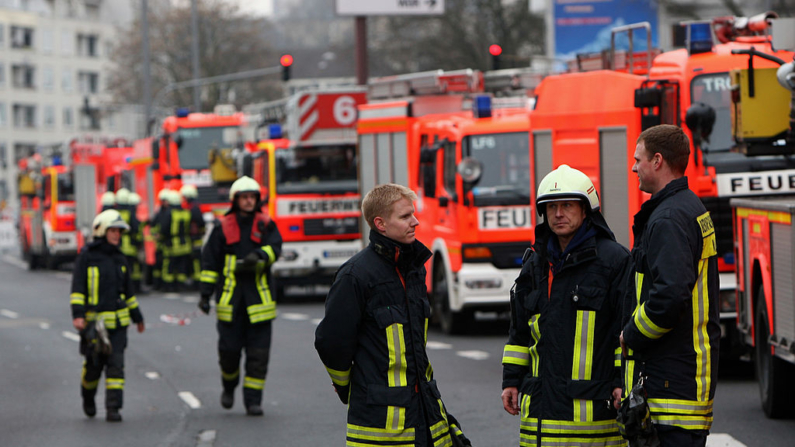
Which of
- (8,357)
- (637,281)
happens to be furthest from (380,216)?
(8,357)

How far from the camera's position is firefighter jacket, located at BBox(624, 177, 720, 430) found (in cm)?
519

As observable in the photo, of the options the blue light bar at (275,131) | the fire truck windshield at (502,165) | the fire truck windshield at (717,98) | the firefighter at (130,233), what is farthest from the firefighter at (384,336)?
the firefighter at (130,233)

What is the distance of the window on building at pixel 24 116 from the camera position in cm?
10525

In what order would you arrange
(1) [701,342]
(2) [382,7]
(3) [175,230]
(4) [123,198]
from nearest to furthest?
(1) [701,342]
(3) [175,230]
(4) [123,198]
(2) [382,7]

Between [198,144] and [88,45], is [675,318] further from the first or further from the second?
[88,45]

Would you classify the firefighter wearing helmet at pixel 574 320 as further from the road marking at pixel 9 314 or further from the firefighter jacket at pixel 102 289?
the road marking at pixel 9 314

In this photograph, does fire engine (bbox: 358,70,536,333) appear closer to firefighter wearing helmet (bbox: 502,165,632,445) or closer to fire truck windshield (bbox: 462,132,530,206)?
fire truck windshield (bbox: 462,132,530,206)

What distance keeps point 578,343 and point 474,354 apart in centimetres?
951

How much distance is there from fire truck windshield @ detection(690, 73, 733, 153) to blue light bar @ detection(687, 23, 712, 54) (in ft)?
0.93

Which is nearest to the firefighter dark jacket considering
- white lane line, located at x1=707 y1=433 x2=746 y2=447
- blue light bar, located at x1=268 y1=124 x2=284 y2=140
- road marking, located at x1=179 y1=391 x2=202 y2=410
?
white lane line, located at x1=707 y1=433 x2=746 y2=447

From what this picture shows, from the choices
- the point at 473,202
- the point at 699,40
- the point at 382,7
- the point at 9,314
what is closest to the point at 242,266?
the point at 699,40

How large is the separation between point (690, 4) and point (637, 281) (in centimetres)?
4051

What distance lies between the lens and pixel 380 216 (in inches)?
223

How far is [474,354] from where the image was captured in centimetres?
1480
